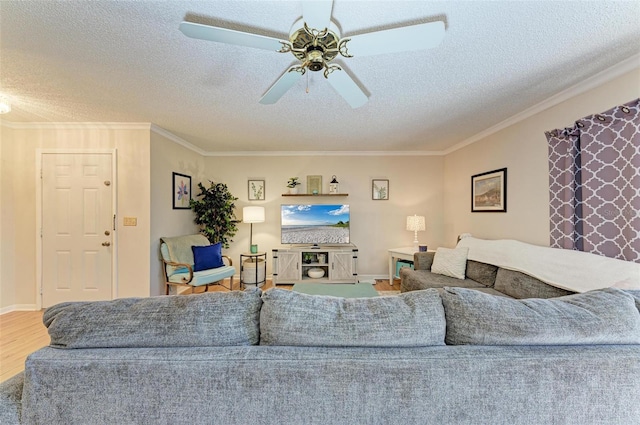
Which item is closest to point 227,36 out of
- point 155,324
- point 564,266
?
point 155,324

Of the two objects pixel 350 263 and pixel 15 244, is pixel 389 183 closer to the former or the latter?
pixel 350 263

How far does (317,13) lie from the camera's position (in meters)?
1.22

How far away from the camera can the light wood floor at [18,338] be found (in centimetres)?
214

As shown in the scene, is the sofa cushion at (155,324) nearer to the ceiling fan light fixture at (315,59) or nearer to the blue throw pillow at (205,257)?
the ceiling fan light fixture at (315,59)

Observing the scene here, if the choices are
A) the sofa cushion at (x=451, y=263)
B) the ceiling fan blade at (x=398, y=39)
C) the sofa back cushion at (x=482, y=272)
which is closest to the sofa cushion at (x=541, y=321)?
the ceiling fan blade at (x=398, y=39)

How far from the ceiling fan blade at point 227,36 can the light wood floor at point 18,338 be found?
2.84 meters

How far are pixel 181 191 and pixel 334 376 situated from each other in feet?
12.5

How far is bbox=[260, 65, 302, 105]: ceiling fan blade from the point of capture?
1.66 meters

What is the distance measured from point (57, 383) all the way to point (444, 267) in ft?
10.5

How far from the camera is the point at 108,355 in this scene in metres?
0.81

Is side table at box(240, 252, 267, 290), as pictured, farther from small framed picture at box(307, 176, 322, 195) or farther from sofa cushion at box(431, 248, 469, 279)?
sofa cushion at box(431, 248, 469, 279)

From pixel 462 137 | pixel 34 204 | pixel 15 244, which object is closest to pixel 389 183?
pixel 462 137

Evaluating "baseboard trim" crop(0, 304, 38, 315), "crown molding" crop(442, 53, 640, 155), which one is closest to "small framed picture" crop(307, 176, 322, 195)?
"crown molding" crop(442, 53, 640, 155)

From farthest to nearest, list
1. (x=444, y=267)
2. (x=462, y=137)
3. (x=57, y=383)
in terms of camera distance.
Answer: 1. (x=462, y=137)
2. (x=444, y=267)
3. (x=57, y=383)
